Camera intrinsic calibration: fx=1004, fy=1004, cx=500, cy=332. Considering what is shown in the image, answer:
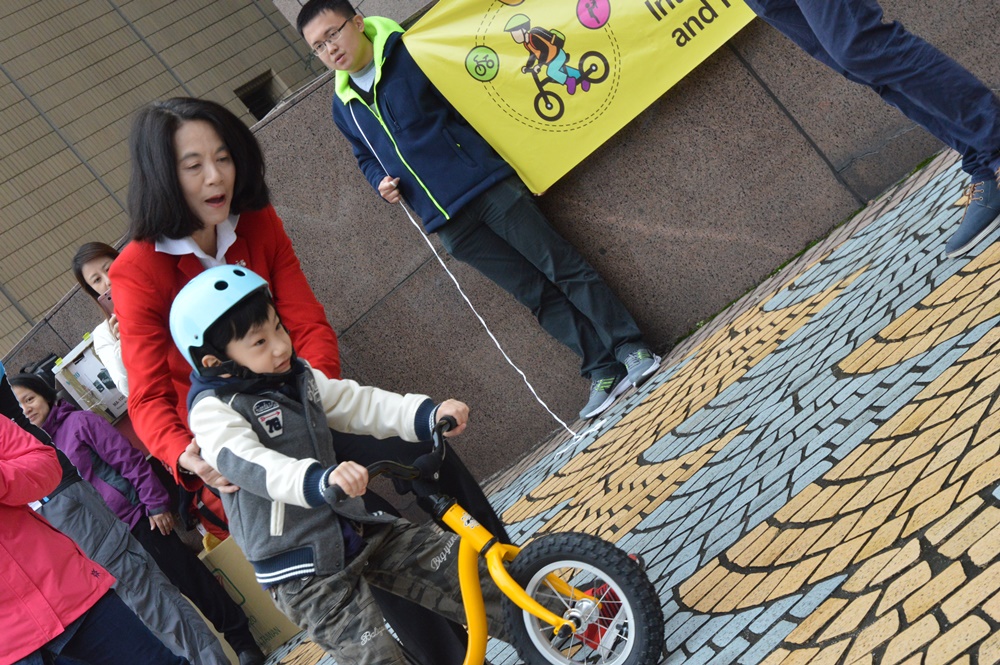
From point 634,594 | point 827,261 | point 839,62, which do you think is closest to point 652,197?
point 827,261

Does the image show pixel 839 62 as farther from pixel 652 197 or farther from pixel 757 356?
pixel 652 197

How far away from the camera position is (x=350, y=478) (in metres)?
2.48

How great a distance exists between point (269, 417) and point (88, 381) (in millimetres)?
4212

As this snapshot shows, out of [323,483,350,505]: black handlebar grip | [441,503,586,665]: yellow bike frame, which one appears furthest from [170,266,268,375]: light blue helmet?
[441,503,586,665]: yellow bike frame

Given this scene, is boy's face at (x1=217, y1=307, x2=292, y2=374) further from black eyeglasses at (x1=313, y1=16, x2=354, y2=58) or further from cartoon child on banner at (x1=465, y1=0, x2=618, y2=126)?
cartoon child on banner at (x1=465, y1=0, x2=618, y2=126)

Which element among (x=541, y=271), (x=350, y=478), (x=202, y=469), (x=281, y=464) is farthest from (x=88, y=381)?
(x=350, y=478)

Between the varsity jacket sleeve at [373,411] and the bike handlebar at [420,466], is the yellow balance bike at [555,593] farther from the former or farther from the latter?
the varsity jacket sleeve at [373,411]

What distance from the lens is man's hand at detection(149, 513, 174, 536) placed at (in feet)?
19.5

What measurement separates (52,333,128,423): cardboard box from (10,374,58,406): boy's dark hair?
0.46m

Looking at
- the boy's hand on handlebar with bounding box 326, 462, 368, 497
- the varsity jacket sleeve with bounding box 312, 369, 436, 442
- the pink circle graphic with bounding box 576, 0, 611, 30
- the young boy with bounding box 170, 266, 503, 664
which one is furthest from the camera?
the pink circle graphic with bounding box 576, 0, 611, 30

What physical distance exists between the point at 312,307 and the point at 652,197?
2528 mm

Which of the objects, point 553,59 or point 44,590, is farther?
point 553,59

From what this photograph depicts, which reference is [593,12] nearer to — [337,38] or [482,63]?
[482,63]

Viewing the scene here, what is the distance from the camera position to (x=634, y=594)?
2.54m
